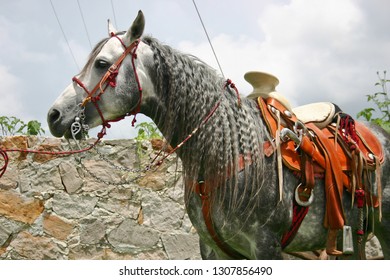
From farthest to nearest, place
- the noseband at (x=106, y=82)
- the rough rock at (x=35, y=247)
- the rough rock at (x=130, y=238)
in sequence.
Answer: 1. the rough rock at (x=130, y=238)
2. the rough rock at (x=35, y=247)
3. the noseband at (x=106, y=82)

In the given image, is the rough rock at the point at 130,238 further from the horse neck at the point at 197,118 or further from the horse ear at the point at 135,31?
the horse ear at the point at 135,31

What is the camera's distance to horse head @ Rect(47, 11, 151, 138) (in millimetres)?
2537

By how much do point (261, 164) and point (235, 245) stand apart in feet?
1.42

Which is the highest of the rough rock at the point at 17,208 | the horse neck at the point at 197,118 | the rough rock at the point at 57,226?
the horse neck at the point at 197,118

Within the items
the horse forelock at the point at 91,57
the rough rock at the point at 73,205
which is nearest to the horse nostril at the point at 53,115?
the horse forelock at the point at 91,57

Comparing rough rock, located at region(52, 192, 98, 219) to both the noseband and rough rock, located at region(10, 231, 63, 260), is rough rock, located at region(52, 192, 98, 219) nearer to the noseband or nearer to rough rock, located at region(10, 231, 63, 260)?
rough rock, located at region(10, 231, 63, 260)

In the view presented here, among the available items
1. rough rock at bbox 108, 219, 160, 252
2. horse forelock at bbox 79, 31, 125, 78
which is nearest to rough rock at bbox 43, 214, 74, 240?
rough rock at bbox 108, 219, 160, 252

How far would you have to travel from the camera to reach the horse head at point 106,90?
2.54m

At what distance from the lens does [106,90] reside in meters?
2.54

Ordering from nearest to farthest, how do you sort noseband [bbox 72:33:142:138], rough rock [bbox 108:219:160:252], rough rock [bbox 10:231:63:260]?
noseband [bbox 72:33:142:138], rough rock [bbox 10:231:63:260], rough rock [bbox 108:219:160:252]

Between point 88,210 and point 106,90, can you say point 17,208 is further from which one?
point 106,90

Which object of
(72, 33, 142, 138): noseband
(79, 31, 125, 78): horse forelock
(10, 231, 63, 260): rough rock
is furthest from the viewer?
(10, 231, 63, 260): rough rock

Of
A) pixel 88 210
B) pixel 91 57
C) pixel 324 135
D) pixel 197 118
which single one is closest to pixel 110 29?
pixel 91 57

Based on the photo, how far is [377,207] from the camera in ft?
10.3
